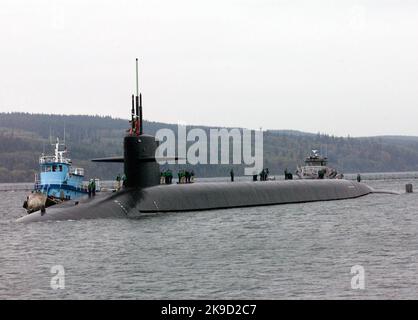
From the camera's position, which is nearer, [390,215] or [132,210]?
[132,210]

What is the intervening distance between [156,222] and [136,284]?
15856 mm

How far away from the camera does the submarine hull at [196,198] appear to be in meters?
41.7

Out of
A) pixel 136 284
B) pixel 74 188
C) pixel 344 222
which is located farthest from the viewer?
pixel 74 188

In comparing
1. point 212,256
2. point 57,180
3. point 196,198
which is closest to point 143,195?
point 196,198

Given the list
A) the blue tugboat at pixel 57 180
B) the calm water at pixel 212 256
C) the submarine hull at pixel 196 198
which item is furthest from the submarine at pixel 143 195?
the blue tugboat at pixel 57 180

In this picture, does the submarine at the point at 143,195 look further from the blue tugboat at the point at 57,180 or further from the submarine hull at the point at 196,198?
the blue tugboat at the point at 57,180

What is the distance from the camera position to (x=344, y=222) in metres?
Answer: 45.9

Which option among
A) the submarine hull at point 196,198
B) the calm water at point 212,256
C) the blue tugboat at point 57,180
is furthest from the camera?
the blue tugboat at point 57,180

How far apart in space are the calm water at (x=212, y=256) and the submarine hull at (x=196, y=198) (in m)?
0.78

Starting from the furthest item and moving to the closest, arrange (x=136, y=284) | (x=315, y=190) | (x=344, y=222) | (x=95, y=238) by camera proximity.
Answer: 1. (x=315, y=190)
2. (x=344, y=222)
3. (x=95, y=238)
4. (x=136, y=284)

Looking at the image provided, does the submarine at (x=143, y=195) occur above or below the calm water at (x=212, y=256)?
above

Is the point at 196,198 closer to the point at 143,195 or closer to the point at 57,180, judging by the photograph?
the point at 143,195
